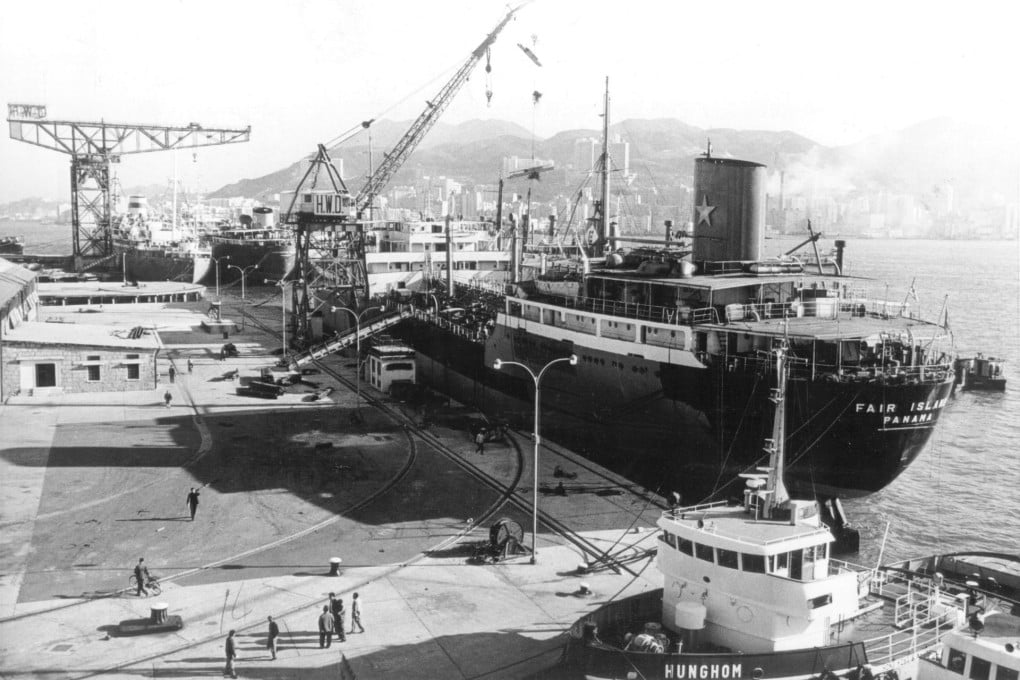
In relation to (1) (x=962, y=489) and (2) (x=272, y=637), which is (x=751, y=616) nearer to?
(2) (x=272, y=637)

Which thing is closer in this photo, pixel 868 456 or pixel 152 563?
pixel 152 563

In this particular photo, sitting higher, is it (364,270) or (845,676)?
(364,270)

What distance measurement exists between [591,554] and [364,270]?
48.7 metres

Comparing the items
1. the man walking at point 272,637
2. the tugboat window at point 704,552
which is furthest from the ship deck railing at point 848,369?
the man walking at point 272,637

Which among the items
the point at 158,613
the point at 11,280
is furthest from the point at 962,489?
the point at 11,280

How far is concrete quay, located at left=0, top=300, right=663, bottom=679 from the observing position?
781 inches

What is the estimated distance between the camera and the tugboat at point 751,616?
57.2 ft

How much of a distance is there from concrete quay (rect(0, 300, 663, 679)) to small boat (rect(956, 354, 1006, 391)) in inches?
1560

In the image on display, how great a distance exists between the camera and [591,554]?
26.4m

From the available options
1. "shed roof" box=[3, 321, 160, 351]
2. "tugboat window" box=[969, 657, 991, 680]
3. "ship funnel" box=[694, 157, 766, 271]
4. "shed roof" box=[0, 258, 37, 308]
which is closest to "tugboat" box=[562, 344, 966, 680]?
"tugboat window" box=[969, 657, 991, 680]

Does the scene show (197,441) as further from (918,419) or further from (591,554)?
(918,419)

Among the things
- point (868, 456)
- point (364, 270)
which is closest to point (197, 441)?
point (868, 456)

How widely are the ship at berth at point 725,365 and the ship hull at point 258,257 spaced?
9078cm

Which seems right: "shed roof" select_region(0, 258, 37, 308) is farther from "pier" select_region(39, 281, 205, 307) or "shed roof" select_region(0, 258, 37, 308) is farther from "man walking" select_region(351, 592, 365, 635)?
"man walking" select_region(351, 592, 365, 635)
